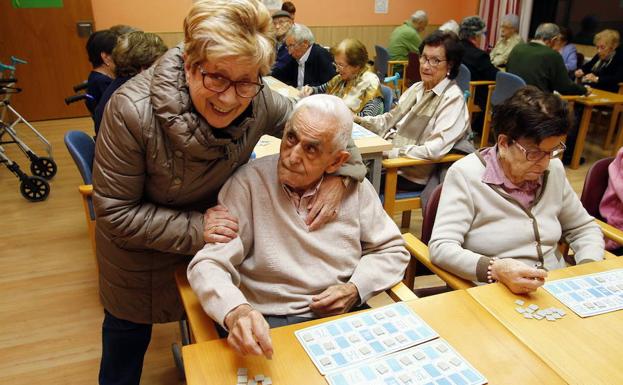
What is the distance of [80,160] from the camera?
2.25 m

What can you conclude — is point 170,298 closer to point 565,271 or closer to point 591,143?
point 565,271

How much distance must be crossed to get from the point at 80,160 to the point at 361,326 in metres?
1.66

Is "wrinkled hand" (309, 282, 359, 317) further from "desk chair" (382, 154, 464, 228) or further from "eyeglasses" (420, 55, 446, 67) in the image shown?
"eyeglasses" (420, 55, 446, 67)

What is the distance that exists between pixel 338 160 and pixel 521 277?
1.97 feet

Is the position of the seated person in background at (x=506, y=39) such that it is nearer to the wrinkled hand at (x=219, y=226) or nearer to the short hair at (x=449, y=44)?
the short hair at (x=449, y=44)

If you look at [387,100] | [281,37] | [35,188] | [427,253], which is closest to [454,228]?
[427,253]

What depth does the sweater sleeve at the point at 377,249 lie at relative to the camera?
1.46 m

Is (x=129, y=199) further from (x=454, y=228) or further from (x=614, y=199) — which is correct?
(x=614, y=199)

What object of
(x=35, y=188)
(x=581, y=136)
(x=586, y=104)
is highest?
(x=586, y=104)

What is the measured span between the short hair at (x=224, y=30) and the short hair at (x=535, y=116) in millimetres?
912

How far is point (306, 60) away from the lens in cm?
427

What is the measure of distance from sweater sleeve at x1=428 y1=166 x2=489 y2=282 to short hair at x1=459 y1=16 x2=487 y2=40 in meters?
4.25

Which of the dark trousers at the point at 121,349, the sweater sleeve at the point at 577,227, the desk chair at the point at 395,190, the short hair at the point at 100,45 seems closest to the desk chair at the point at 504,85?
the desk chair at the point at 395,190

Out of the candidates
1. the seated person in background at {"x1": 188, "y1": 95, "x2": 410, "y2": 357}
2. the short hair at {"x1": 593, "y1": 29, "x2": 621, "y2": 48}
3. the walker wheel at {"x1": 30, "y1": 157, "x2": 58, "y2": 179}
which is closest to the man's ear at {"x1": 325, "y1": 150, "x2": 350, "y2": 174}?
the seated person in background at {"x1": 188, "y1": 95, "x2": 410, "y2": 357}
